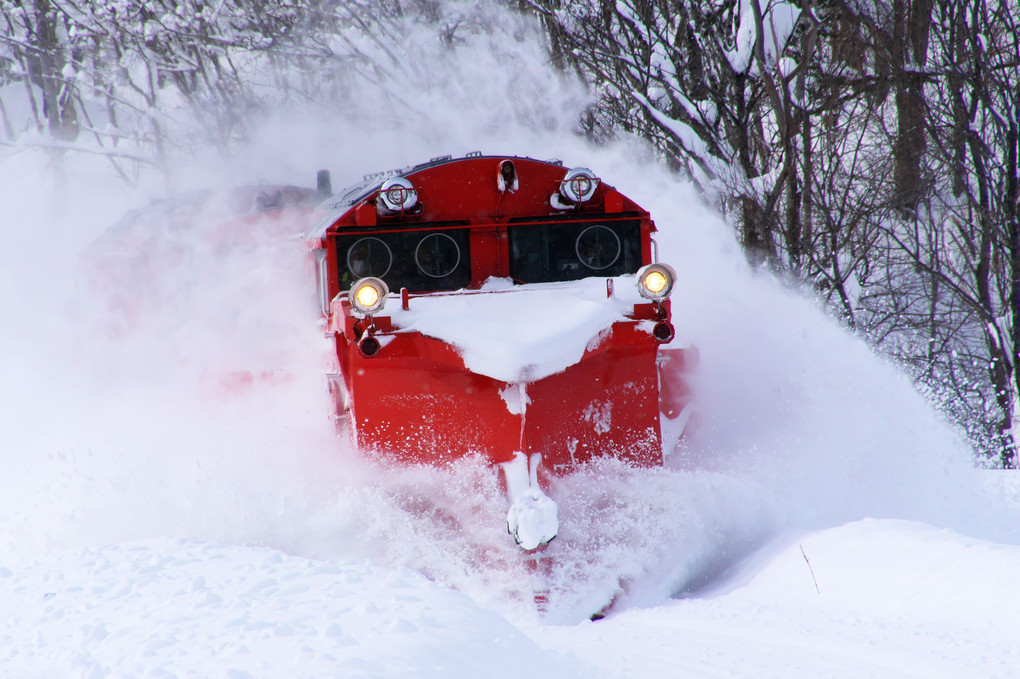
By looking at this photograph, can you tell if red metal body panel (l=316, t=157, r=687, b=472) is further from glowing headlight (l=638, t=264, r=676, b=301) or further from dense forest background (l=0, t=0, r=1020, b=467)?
dense forest background (l=0, t=0, r=1020, b=467)

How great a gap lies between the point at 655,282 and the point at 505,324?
3.38ft

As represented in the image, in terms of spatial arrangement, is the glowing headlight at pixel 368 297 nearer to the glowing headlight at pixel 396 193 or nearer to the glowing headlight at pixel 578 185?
the glowing headlight at pixel 396 193

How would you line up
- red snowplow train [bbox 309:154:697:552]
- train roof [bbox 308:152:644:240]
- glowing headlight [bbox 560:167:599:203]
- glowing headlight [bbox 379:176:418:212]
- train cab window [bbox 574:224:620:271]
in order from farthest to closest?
1. train cab window [bbox 574:224:620:271]
2. glowing headlight [bbox 560:167:599:203]
3. train roof [bbox 308:152:644:240]
4. glowing headlight [bbox 379:176:418:212]
5. red snowplow train [bbox 309:154:697:552]

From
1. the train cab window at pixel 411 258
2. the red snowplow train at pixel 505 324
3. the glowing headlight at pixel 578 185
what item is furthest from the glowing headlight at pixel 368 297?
the glowing headlight at pixel 578 185

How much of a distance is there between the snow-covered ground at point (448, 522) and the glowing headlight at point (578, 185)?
186 centimetres

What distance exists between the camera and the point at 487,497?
529 centimetres

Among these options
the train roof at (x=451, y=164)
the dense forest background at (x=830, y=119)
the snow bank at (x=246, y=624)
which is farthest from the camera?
the dense forest background at (x=830, y=119)

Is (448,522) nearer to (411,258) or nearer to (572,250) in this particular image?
(411,258)

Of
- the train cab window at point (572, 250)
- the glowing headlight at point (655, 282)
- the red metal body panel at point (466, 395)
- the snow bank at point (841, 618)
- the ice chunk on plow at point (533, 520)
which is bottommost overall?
the snow bank at point (841, 618)

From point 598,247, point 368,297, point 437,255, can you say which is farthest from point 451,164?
point 368,297

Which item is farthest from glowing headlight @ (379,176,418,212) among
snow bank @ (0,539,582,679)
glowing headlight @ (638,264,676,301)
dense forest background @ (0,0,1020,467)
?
dense forest background @ (0,0,1020,467)

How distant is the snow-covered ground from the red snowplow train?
0.27m

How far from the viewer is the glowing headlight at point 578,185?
6.51 m

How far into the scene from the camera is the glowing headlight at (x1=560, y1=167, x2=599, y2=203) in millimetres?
6508
